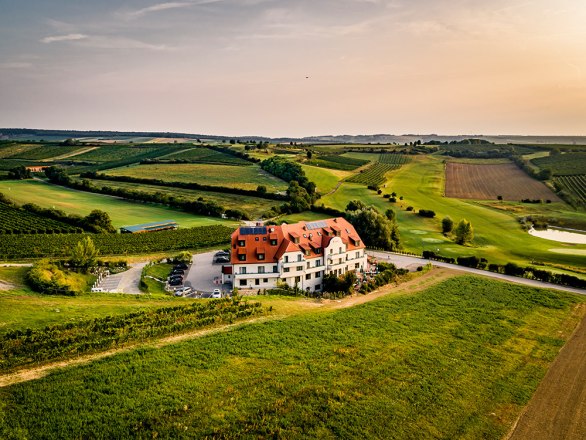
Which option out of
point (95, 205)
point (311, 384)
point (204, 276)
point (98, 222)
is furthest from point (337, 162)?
point (311, 384)

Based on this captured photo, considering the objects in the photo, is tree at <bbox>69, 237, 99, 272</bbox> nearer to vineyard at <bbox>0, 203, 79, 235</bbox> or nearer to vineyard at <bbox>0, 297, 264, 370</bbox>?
vineyard at <bbox>0, 203, 79, 235</bbox>

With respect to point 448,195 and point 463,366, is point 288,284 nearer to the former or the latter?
point 463,366

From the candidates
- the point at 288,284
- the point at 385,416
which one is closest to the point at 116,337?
the point at 385,416

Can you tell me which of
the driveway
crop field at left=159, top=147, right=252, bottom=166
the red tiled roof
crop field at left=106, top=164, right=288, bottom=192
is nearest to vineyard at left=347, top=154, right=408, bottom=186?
crop field at left=106, top=164, right=288, bottom=192

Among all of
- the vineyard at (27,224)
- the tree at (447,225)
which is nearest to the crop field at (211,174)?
the tree at (447,225)

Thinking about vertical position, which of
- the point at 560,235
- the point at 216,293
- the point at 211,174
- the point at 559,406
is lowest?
the point at 216,293

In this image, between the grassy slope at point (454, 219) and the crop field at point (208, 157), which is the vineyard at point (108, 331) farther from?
the crop field at point (208, 157)

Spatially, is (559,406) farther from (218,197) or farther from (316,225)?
(218,197)

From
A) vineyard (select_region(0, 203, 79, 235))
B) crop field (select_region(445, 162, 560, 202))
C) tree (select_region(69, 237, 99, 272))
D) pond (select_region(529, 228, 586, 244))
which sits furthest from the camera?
crop field (select_region(445, 162, 560, 202))
